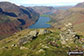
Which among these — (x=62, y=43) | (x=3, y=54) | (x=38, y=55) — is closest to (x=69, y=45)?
(x=62, y=43)

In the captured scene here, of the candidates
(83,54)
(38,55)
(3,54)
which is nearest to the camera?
(38,55)

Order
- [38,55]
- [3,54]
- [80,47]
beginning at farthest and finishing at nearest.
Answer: [80,47] < [3,54] < [38,55]

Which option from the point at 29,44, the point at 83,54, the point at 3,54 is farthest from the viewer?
the point at 29,44

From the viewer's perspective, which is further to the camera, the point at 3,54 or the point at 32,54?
the point at 3,54

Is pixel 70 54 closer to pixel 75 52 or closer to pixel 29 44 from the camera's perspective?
pixel 75 52

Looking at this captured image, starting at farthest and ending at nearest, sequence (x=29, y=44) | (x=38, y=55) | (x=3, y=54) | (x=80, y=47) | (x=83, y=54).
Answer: (x=29, y=44) → (x=80, y=47) → (x=3, y=54) → (x=83, y=54) → (x=38, y=55)

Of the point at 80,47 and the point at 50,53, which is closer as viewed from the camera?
the point at 50,53

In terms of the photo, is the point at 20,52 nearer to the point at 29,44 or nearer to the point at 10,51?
the point at 10,51

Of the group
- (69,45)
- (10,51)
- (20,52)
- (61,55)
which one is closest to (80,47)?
(69,45)
